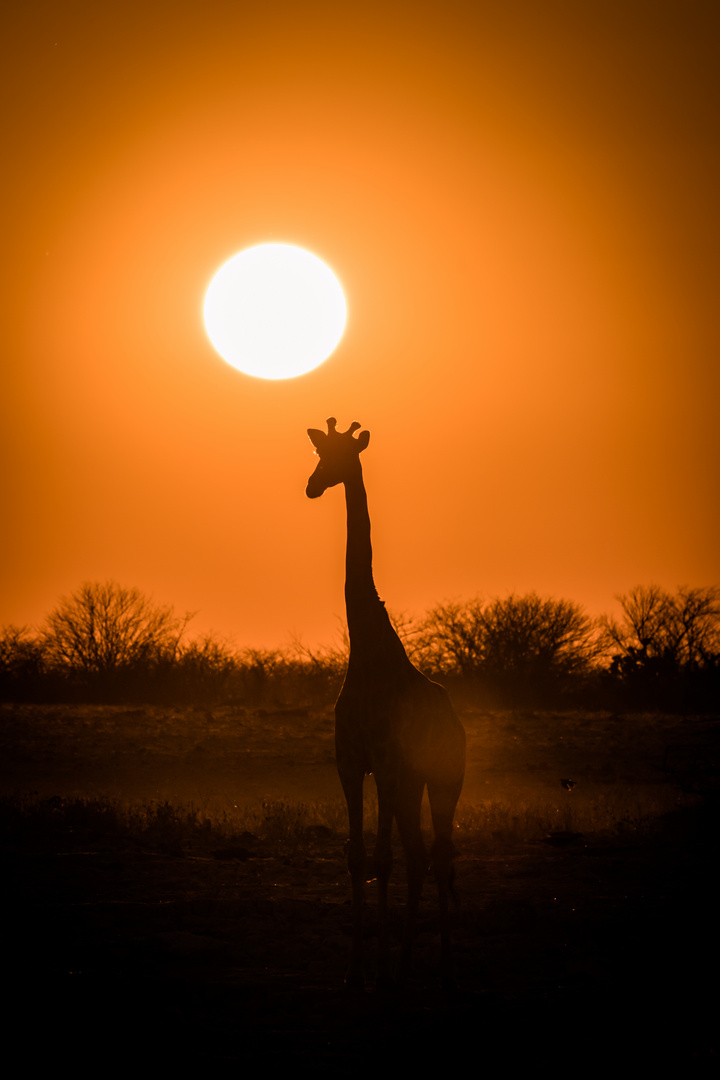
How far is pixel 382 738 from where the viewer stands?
704 cm

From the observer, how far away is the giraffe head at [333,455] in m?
7.81

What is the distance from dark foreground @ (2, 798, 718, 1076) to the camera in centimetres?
547

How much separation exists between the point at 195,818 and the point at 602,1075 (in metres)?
9.53

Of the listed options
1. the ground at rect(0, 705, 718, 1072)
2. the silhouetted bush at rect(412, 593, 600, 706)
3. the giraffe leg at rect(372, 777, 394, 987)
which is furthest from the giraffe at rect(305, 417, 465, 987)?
the silhouetted bush at rect(412, 593, 600, 706)

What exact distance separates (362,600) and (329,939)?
309cm

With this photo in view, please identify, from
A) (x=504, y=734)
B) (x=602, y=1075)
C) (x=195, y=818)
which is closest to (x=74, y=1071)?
(x=602, y=1075)

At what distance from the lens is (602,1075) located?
5125 millimetres

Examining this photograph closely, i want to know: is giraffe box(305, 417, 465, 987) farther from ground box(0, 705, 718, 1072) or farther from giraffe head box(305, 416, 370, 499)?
ground box(0, 705, 718, 1072)

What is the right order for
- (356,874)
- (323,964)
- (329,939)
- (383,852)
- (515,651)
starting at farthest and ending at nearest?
(515,651), (329,939), (323,964), (356,874), (383,852)

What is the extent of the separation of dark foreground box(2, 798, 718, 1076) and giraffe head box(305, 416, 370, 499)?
4043mm

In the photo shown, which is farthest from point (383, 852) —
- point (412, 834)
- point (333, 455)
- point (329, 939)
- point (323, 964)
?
point (333, 455)

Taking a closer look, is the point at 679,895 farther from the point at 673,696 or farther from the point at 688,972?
the point at 673,696

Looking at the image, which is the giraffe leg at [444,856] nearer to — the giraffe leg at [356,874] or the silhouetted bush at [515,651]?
the giraffe leg at [356,874]

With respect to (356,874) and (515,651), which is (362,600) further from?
(515,651)
